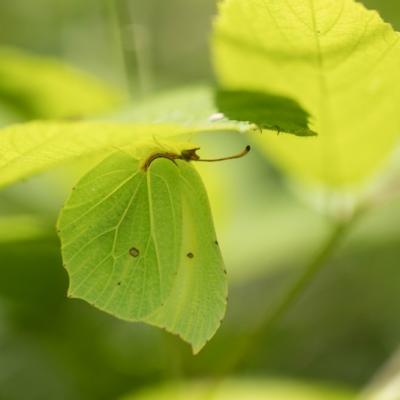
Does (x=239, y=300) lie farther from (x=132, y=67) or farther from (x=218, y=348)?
(x=132, y=67)

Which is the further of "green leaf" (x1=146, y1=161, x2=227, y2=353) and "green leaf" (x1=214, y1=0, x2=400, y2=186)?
"green leaf" (x1=146, y1=161, x2=227, y2=353)

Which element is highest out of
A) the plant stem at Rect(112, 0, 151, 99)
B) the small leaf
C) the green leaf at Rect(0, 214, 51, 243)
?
the small leaf

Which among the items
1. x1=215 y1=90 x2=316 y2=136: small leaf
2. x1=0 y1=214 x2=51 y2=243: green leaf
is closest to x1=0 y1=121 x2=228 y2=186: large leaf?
x1=215 y1=90 x2=316 y2=136: small leaf

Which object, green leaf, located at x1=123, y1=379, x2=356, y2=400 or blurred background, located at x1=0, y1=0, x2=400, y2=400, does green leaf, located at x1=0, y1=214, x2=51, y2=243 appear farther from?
green leaf, located at x1=123, y1=379, x2=356, y2=400

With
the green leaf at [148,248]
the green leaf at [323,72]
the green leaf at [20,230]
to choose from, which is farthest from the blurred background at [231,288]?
the green leaf at [323,72]

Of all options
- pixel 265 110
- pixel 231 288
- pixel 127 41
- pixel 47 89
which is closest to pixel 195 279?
pixel 265 110

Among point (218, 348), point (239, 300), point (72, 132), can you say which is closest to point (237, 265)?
point (218, 348)

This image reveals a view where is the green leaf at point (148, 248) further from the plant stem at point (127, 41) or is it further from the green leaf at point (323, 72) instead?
the plant stem at point (127, 41)

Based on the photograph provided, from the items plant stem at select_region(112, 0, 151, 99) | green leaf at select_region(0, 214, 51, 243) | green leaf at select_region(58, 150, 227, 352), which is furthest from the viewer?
plant stem at select_region(112, 0, 151, 99)
